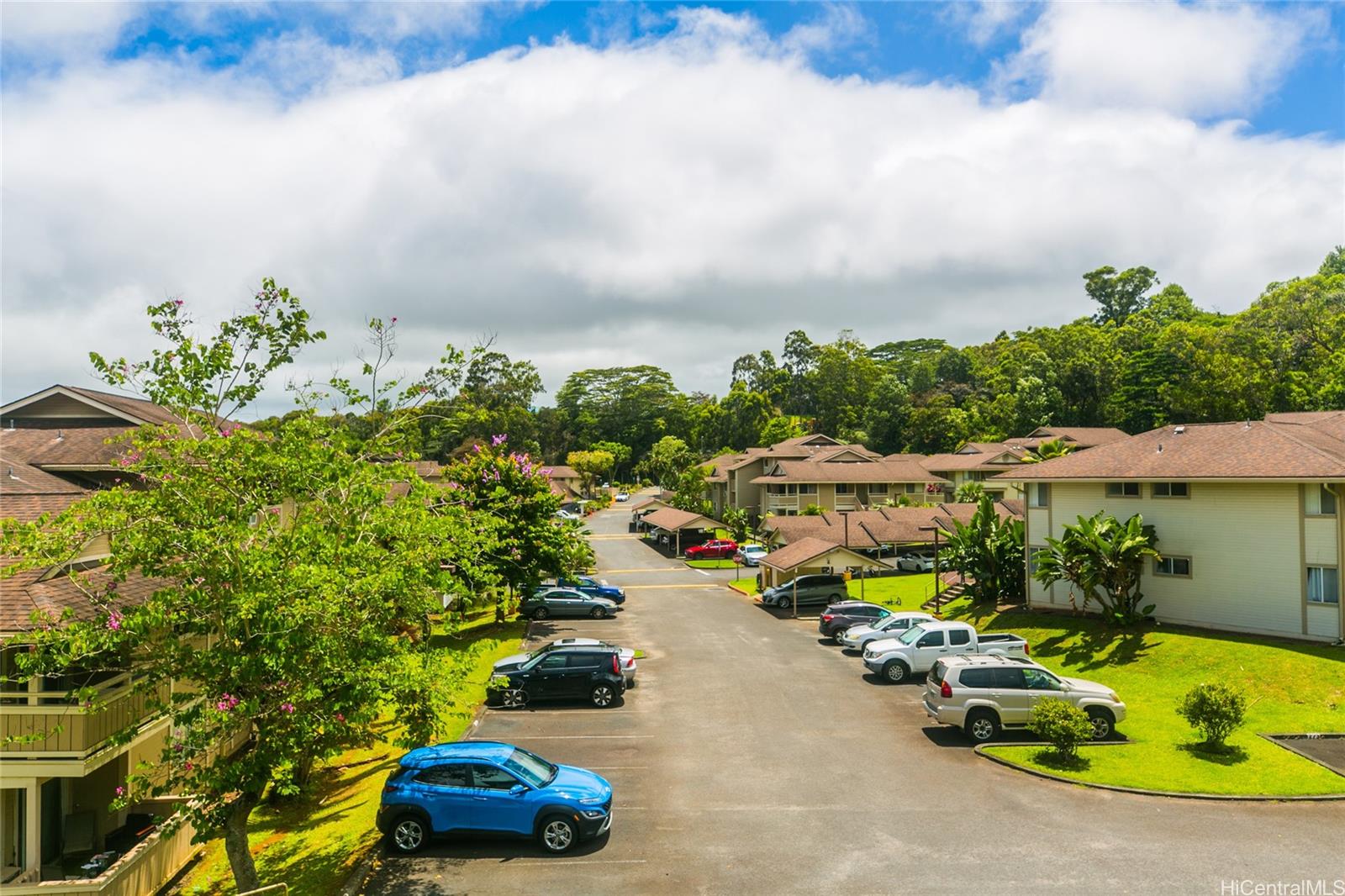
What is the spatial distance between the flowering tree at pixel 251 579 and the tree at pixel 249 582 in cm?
3

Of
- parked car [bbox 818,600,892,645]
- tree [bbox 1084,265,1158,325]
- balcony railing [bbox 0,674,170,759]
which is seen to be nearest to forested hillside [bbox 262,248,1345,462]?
tree [bbox 1084,265,1158,325]

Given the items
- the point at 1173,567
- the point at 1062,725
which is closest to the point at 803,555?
the point at 1173,567

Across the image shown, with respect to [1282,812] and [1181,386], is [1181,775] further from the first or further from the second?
[1181,386]

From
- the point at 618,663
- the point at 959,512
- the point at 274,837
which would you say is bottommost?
the point at 274,837

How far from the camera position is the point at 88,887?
13000 millimetres

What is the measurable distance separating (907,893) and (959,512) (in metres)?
42.8

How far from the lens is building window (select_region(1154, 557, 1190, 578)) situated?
28.9 metres

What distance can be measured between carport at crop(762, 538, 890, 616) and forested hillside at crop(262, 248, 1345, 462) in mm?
28655

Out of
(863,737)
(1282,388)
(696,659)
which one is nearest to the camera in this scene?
(863,737)

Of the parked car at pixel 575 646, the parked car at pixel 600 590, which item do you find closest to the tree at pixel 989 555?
the parked car at pixel 600 590

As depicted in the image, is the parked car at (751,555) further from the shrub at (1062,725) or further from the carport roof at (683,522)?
the shrub at (1062,725)

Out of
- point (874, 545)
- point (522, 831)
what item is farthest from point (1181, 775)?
point (874, 545)

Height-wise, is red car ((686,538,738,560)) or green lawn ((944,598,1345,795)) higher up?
red car ((686,538,738,560))
